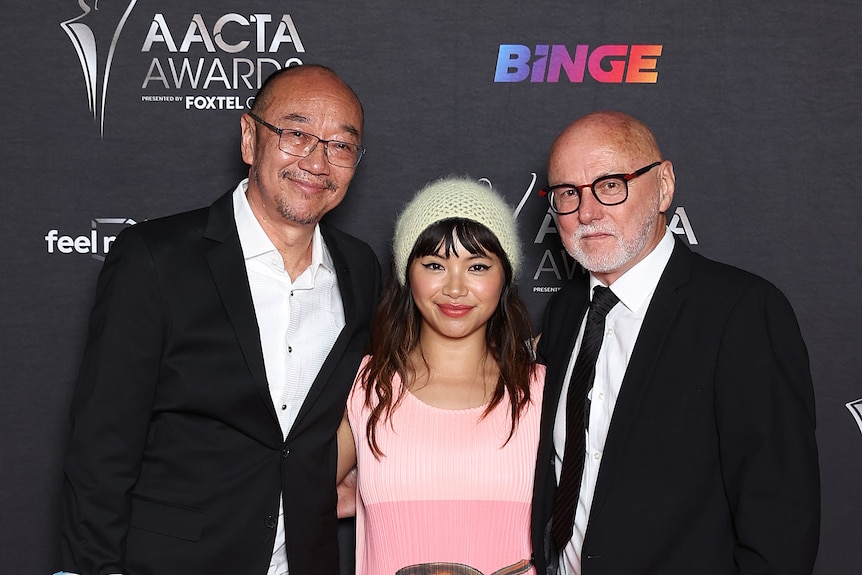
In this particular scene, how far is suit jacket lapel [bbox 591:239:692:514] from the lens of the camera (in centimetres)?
168

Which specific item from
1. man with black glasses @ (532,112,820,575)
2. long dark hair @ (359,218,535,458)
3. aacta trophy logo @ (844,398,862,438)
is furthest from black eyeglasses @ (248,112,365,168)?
aacta trophy logo @ (844,398,862,438)

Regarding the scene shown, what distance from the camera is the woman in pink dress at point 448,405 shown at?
1863 mm

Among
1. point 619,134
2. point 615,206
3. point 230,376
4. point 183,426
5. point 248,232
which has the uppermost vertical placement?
point 619,134

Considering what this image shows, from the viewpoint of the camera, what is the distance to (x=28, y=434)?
2.67m

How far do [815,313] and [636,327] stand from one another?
114 centimetres

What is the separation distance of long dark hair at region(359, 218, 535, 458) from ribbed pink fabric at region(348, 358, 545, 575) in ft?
0.13

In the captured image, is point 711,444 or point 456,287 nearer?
point 711,444

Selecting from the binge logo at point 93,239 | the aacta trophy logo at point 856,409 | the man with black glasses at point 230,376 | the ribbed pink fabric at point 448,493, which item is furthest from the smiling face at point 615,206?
the binge logo at point 93,239

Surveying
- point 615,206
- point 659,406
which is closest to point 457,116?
point 615,206

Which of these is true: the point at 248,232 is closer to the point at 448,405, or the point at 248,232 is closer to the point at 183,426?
the point at 183,426

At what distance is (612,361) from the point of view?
179cm

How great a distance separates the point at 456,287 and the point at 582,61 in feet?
3.29

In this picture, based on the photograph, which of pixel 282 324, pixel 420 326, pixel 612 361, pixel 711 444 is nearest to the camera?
pixel 711 444

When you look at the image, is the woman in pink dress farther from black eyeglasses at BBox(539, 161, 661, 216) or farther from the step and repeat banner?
the step and repeat banner
